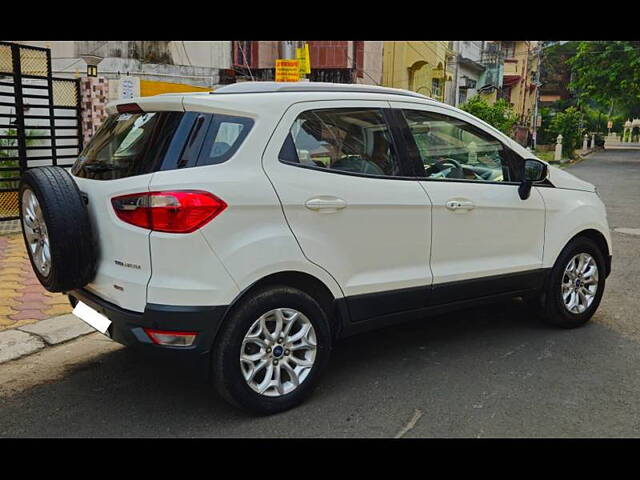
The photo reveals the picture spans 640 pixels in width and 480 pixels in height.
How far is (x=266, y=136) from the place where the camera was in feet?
12.0

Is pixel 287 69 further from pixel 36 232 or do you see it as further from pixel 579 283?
pixel 36 232

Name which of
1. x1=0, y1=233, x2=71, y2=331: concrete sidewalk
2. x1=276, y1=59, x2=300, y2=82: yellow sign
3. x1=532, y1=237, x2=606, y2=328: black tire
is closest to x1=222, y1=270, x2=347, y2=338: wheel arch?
x1=532, y1=237, x2=606, y2=328: black tire

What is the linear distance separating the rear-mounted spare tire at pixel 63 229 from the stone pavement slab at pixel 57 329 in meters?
1.44

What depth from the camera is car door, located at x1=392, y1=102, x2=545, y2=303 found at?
14.4 feet

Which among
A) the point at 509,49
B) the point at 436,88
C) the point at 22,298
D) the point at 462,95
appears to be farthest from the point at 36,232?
the point at 509,49

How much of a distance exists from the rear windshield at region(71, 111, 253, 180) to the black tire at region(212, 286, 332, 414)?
0.80 metres

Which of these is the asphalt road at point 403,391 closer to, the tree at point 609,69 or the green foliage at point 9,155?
the green foliage at point 9,155

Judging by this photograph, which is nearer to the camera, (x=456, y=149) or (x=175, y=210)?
(x=175, y=210)

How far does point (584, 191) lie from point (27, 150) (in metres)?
8.28

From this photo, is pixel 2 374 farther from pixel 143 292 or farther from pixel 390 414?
pixel 390 414

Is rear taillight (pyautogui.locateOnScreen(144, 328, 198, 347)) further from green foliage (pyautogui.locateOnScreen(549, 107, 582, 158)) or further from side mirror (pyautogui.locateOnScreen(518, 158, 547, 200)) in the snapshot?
green foliage (pyautogui.locateOnScreen(549, 107, 582, 158))

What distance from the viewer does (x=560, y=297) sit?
5152 mm

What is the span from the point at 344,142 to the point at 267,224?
0.85 meters

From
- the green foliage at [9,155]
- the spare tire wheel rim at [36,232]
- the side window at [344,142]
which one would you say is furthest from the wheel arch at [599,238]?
the green foliage at [9,155]
